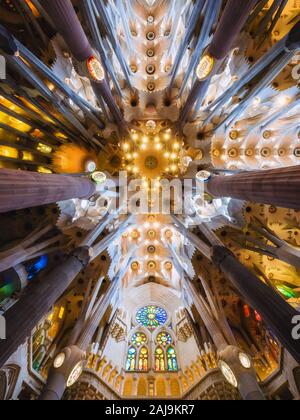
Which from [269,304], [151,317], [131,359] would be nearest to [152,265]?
[151,317]

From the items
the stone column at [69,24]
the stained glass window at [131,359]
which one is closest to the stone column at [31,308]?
the stone column at [69,24]

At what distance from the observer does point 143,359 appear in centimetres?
1650

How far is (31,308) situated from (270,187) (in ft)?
29.1

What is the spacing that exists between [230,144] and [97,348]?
1749 cm

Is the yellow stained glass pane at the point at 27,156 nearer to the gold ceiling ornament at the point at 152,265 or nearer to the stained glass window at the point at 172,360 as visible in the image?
the gold ceiling ornament at the point at 152,265

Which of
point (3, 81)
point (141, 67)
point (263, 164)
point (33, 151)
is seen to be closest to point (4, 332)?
point (33, 151)

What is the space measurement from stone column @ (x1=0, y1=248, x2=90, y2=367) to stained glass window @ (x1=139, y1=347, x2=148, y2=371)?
10.7 metres

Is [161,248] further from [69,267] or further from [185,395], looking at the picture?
[69,267]

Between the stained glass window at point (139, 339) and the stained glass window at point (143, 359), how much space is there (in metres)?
0.45

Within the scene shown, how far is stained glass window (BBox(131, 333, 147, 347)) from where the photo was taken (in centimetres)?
1748

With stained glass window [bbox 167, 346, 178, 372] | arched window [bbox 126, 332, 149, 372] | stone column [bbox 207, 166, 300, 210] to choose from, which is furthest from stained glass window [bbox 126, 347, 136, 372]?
stone column [bbox 207, 166, 300, 210]

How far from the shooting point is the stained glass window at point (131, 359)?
15797 mm

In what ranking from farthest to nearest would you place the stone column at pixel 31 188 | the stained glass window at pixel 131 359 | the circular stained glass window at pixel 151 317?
the circular stained glass window at pixel 151 317 < the stained glass window at pixel 131 359 < the stone column at pixel 31 188

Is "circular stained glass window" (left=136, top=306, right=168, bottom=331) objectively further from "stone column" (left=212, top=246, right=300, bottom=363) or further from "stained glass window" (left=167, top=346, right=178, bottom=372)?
"stone column" (left=212, top=246, right=300, bottom=363)
